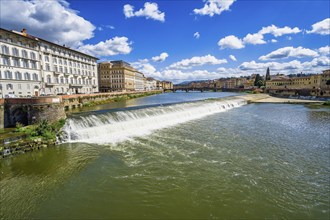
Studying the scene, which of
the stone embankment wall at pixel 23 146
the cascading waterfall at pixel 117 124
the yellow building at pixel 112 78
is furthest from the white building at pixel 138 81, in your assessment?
the stone embankment wall at pixel 23 146

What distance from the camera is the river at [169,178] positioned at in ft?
24.2

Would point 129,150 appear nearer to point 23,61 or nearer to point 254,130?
point 254,130

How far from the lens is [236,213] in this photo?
23.5 feet

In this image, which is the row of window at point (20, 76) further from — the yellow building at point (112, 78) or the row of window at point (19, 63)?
the yellow building at point (112, 78)

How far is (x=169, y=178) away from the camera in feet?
31.7

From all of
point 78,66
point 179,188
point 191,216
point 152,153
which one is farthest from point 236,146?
point 78,66

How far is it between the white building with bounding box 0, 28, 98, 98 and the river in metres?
24.9

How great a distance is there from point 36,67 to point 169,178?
41.2 m

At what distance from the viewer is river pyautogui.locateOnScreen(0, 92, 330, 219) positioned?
7.38 m

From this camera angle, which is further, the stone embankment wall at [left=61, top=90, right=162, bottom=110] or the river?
the stone embankment wall at [left=61, top=90, right=162, bottom=110]

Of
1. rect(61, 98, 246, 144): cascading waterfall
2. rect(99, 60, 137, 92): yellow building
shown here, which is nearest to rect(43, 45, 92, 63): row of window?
rect(99, 60, 137, 92): yellow building

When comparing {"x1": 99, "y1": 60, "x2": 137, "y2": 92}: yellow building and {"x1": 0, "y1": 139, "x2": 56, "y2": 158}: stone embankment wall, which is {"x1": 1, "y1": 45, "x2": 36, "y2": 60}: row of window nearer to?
{"x1": 0, "y1": 139, "x2": 56, "y2": 158}: stone embankment wall

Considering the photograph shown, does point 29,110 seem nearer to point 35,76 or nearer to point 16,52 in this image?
point 16,52

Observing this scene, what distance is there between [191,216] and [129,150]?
7591mm
